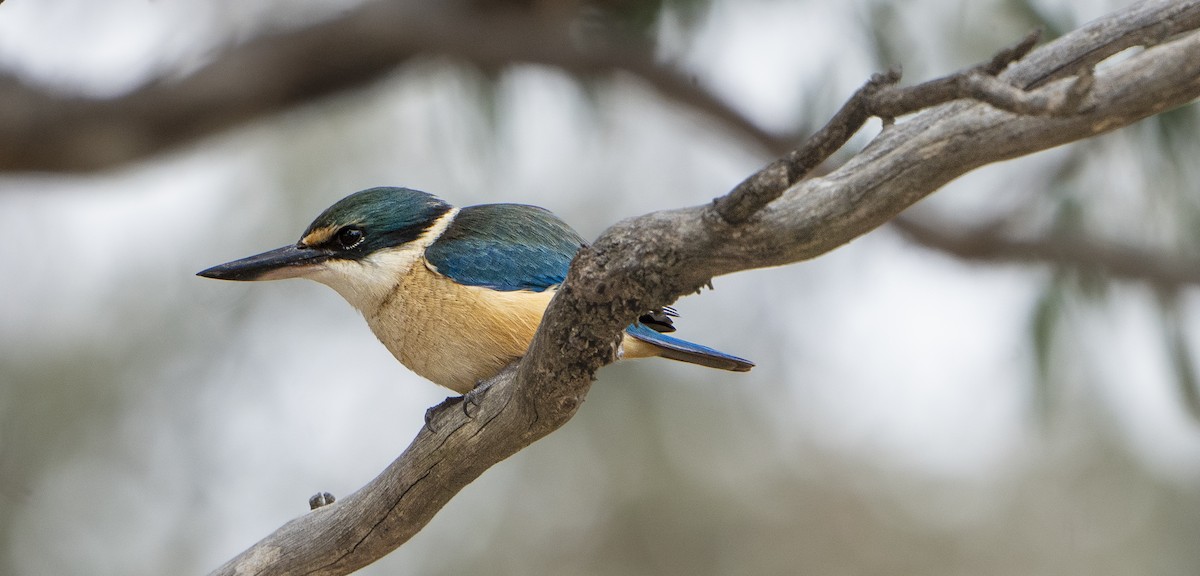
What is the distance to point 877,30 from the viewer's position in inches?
189

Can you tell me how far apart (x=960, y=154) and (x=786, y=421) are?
5.81 meters

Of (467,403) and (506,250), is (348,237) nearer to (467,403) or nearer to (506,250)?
(506,250)

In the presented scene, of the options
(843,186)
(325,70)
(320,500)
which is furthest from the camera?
(325,70)

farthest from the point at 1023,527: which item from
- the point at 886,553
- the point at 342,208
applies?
the point at 342,208

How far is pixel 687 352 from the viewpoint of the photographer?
10.2 feet

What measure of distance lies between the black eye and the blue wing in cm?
21

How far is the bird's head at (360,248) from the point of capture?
321 cm

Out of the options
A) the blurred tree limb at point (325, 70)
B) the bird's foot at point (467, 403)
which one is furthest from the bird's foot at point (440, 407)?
the blurred tree limb at point (325, 70)

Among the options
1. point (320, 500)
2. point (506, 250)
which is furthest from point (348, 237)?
point (320, 500)

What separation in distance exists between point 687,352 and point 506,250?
559 mm

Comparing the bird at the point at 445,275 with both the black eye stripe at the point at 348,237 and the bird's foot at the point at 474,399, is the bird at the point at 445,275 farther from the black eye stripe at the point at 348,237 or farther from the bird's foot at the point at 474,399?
the bird's foot at the point at 474,399

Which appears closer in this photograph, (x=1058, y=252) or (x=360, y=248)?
(x=360, y=248)

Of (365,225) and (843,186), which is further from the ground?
(365,225)

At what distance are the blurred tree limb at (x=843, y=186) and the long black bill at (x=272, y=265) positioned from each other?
3.17 ft
